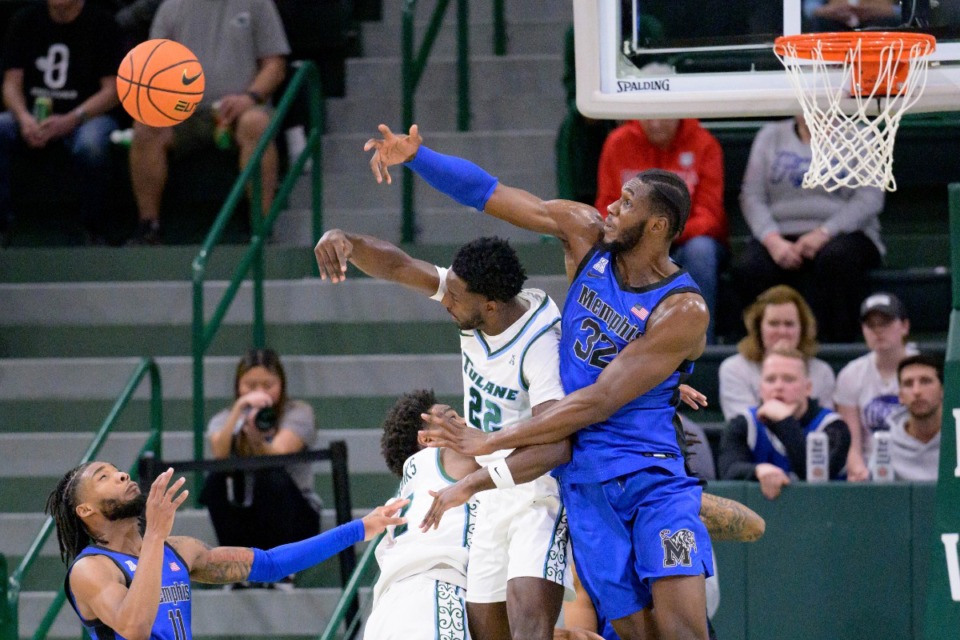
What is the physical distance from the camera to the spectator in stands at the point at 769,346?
8.37m

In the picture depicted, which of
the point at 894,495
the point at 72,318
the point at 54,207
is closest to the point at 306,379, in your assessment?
the point at 72,318

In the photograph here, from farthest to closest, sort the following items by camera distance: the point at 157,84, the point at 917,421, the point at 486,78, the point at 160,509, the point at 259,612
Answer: the point at 486,78, the point at 259,612, the point at 917,421, the point at 157,84, the point at 160,509

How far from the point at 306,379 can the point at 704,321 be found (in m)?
4.33

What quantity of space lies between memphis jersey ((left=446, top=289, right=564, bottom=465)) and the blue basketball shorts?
1.27ft

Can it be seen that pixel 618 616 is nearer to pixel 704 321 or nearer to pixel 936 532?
pixel 704 321

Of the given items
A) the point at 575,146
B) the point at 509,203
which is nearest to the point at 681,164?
the point at 575,146

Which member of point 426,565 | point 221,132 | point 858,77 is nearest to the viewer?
point 426,565

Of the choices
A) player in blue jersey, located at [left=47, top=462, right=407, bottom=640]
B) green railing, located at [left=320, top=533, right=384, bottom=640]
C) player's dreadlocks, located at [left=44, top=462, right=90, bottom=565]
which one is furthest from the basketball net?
player's dreadlocks, located at [left=44, top=462, right=90, bottom=565]

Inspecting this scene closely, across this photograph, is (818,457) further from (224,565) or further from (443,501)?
(224,565)

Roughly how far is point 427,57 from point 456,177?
201 inches

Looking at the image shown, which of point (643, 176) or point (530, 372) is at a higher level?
point (643, 176)

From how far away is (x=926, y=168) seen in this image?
10.3 m

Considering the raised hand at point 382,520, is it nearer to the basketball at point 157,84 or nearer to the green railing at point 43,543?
the green railing at point 43,543

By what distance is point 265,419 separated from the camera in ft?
27.5
